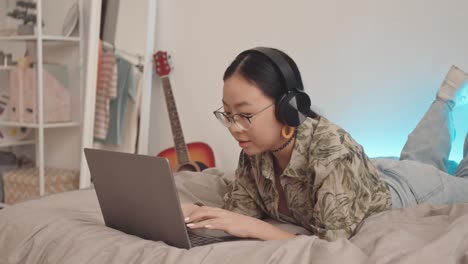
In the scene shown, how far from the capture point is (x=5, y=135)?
290 centimetres

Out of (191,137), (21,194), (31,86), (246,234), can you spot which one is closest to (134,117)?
(191,137)

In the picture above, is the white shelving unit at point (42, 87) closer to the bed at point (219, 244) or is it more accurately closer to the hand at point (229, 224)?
the bed at point (219, 244)

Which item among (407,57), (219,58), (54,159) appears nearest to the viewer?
(407,57)

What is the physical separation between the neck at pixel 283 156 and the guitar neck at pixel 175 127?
1163mm

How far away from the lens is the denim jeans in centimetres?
155

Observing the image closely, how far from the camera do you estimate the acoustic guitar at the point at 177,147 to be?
8.21 feet

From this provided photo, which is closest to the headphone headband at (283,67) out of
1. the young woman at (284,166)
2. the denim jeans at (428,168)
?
the young woman at (284,166)

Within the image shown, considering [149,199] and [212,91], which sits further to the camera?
[212,91]

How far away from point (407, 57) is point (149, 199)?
1.39 meters

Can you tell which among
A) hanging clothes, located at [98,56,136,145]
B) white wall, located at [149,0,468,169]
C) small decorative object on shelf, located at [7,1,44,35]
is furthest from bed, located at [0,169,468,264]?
small decorative object on shelf, located at [7,1,44,35]

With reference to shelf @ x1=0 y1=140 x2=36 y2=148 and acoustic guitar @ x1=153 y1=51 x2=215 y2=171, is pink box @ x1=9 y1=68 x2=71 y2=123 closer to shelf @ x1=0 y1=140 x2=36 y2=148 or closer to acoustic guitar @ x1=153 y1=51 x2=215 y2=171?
shelf @ x1=0 y1=140 x2=36 y2=148

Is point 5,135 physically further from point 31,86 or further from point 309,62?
point 309,62

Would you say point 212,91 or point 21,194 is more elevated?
point 212,91

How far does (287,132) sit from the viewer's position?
126 cm
